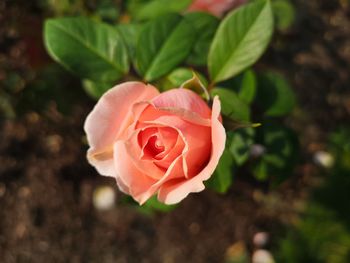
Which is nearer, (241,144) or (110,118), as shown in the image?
(110,118)

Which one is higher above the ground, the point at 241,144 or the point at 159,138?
the point at 159,138

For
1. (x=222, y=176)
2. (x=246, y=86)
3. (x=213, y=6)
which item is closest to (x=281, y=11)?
(x=213, y=6)

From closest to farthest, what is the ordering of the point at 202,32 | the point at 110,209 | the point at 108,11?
the point at 202,32 → the point at 108,11 → the point at 110,209

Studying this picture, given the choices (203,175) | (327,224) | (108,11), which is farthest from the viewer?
(327,224)

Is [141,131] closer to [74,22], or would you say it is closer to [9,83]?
[74,22]

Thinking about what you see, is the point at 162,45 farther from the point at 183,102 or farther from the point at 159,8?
the point at 183,102

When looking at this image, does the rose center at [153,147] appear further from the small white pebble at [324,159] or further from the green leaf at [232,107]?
the small white pebble at [324,159]

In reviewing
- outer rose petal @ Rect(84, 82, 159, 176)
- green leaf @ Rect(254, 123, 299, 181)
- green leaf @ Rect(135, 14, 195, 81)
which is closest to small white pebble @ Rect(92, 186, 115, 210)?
green leaf @ Rect(254, 123, 299, 181)
